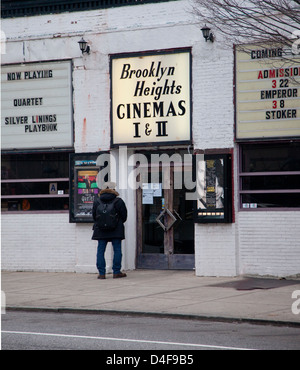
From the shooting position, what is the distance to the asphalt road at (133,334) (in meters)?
9.04

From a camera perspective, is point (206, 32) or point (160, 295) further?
point (206, 32)

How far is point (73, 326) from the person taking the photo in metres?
10.7

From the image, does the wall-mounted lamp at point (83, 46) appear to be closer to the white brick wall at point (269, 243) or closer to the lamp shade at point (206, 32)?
the lamp shade at point (206, 32)

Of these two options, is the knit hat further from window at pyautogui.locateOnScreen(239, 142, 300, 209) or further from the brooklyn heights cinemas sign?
window at pyautogui.locateOnScreen(239, 142, 300, 209)

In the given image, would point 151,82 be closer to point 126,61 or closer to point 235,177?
point 126,61

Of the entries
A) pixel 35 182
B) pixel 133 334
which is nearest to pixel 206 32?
pixel 35 182

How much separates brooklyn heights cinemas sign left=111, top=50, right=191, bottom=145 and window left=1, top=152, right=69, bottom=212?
171cm

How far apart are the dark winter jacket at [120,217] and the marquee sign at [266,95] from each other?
2.75 meters

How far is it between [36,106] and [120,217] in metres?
3.78

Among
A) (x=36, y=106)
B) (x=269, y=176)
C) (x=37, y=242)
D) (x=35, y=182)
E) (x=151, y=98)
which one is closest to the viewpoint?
(x=269, y=176)

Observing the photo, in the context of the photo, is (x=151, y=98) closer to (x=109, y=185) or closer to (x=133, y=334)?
(x=109, y=185)

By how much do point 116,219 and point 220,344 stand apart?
22.9ft

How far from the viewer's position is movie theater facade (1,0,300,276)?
15766mm

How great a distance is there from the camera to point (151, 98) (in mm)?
16875
